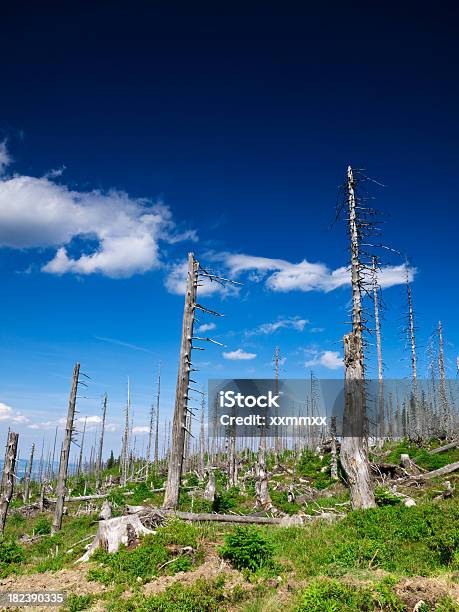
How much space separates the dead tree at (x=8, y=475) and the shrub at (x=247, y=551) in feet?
39.9

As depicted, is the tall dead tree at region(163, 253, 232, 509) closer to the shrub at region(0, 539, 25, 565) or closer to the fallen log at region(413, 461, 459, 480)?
the shrub at region(0, 539, 25, 565)

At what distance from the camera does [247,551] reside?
9.11 m

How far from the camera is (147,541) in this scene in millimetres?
10391

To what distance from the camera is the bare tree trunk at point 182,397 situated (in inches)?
546

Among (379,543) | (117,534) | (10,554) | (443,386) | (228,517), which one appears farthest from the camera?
(443,386)

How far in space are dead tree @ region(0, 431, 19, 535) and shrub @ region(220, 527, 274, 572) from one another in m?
12.2

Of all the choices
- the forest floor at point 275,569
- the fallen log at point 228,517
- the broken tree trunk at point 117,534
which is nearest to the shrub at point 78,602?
the forest floor at point 275,569

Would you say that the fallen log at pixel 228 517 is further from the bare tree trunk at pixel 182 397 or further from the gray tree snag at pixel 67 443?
the gray tree snag at pixel 67 443

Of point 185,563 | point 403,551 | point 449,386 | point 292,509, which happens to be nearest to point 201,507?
point 292,509

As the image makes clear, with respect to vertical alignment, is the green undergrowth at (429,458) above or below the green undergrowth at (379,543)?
above

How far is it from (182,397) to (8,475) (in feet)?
30.1

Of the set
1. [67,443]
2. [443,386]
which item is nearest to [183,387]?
[67,443]

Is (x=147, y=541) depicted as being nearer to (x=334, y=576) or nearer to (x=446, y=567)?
(x=334, y=576)

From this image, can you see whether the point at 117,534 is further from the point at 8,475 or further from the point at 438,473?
the point at 438,473
